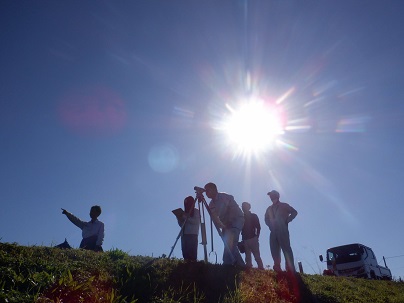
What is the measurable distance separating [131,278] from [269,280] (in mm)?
3131

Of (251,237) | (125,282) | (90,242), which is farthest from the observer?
(251,237)

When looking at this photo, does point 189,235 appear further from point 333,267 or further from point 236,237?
point 333,267

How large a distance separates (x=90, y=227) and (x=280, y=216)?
516cm

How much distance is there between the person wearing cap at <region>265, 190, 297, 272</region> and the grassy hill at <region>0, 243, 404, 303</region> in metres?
1.77

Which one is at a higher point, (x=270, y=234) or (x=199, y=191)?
(x=199, y=191)

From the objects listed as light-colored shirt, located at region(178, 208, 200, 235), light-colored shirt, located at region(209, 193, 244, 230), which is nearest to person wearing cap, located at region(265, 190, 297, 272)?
light-colored shirt, located at region(209, 193, 244, 230)

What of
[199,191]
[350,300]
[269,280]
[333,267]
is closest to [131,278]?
[269,280]

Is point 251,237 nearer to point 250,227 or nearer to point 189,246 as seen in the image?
point 250,227

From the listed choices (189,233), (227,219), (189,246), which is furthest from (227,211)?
(189,246)

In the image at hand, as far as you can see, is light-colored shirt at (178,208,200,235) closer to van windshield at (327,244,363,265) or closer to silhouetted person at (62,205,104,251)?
silhouetted person at (62,205,104,251)

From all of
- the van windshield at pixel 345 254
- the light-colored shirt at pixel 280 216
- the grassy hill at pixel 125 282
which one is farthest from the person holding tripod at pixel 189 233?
the van windshield at pixel 345 254

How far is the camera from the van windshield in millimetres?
20438

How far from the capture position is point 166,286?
15.1 ft

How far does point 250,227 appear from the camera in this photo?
10.5 m
